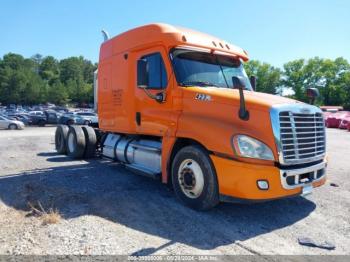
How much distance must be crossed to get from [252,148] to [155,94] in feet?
7.97

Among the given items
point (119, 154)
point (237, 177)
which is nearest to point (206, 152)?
point (237, 177)

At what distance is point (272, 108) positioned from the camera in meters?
4.80

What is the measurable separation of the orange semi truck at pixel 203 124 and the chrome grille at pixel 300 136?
0.05 feet

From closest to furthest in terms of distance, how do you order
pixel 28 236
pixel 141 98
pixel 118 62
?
pixel 28 236 < pixel 141 98 < pixel 118 62

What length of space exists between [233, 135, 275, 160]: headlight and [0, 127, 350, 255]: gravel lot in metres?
1.06

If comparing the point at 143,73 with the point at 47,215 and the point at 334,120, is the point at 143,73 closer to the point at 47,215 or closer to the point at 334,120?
the point at 47,215

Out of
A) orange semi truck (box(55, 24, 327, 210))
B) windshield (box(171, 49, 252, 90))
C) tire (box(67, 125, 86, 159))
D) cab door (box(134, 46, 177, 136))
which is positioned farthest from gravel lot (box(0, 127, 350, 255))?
tire (box(67, 125, 86, 159))

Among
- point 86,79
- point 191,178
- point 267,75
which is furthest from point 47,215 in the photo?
point 86,79

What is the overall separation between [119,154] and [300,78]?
75.6m

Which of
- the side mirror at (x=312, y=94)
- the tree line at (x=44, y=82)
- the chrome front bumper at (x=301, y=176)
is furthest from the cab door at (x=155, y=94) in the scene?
the tree line at (x=44, y=82)

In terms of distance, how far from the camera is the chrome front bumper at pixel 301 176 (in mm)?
4754

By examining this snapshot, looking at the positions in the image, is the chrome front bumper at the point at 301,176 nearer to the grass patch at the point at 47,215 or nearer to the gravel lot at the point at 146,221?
the gravel lot at the point at 146,221

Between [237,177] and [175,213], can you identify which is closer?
[237,177]

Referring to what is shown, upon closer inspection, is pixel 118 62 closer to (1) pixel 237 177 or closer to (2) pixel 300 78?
(1) pixel 237 177
